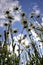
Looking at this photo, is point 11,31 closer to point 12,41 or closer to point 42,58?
point 12,41

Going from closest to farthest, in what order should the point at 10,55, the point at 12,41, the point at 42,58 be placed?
the point at 42,58
the point at 12,41
the point at 10,55

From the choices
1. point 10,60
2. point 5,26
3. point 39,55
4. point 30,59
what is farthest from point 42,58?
point 5,26

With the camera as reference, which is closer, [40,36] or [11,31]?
[40,36]

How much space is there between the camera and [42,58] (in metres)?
4.38

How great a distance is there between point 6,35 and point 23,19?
49 centimetres

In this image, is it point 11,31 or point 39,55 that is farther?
point 11,31

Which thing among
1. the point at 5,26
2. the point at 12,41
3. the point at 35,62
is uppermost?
the point at 5,26

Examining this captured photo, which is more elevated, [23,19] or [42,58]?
[23,19]

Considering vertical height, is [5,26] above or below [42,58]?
above

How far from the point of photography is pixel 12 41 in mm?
4734

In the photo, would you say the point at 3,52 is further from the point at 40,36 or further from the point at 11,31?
the point at 40,36

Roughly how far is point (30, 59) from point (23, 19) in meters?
0.86

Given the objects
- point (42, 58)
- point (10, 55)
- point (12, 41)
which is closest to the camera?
point (42, 58)

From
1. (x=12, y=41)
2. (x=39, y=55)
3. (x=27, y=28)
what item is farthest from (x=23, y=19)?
(x=39, y=55)
